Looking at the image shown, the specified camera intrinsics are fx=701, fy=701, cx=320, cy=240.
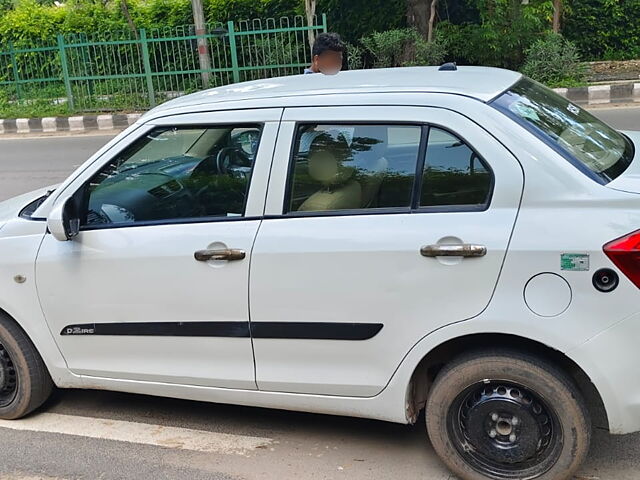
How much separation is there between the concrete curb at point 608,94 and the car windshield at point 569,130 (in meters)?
10.1

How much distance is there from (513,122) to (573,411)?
1125 mm

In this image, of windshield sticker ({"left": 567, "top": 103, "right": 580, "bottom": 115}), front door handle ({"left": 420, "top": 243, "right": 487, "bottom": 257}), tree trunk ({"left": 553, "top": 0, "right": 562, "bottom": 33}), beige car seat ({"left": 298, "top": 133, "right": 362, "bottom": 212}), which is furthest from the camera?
tree trunk ({"left": 553, "top": 0, "right": 562, "bottom": 33})

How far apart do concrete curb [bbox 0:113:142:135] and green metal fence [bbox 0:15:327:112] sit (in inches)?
33.9

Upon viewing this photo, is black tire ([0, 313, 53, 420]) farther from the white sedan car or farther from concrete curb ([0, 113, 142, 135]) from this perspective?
concrete curb ([0, 113, 142, 135])

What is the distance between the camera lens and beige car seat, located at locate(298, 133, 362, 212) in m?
2.96

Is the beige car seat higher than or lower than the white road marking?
higher

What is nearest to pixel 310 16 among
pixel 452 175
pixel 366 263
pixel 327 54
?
pixel 327 54

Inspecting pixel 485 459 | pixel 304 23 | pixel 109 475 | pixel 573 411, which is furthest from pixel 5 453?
pixel 304 23

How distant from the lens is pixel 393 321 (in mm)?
2770

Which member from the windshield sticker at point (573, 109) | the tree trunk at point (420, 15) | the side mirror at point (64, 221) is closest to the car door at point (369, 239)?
the windshield sticker at point (573, 109)

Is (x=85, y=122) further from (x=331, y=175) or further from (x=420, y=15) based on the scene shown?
(x=331, y=175)

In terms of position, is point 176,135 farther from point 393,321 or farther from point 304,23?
point 304,23

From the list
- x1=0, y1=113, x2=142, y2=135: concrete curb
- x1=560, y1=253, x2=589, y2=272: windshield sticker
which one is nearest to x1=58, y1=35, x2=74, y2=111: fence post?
x1=0, y1=113, x2=142, y2=135: concrete curb

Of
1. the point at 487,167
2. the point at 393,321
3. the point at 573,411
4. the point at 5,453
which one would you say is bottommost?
the point at 5,453
